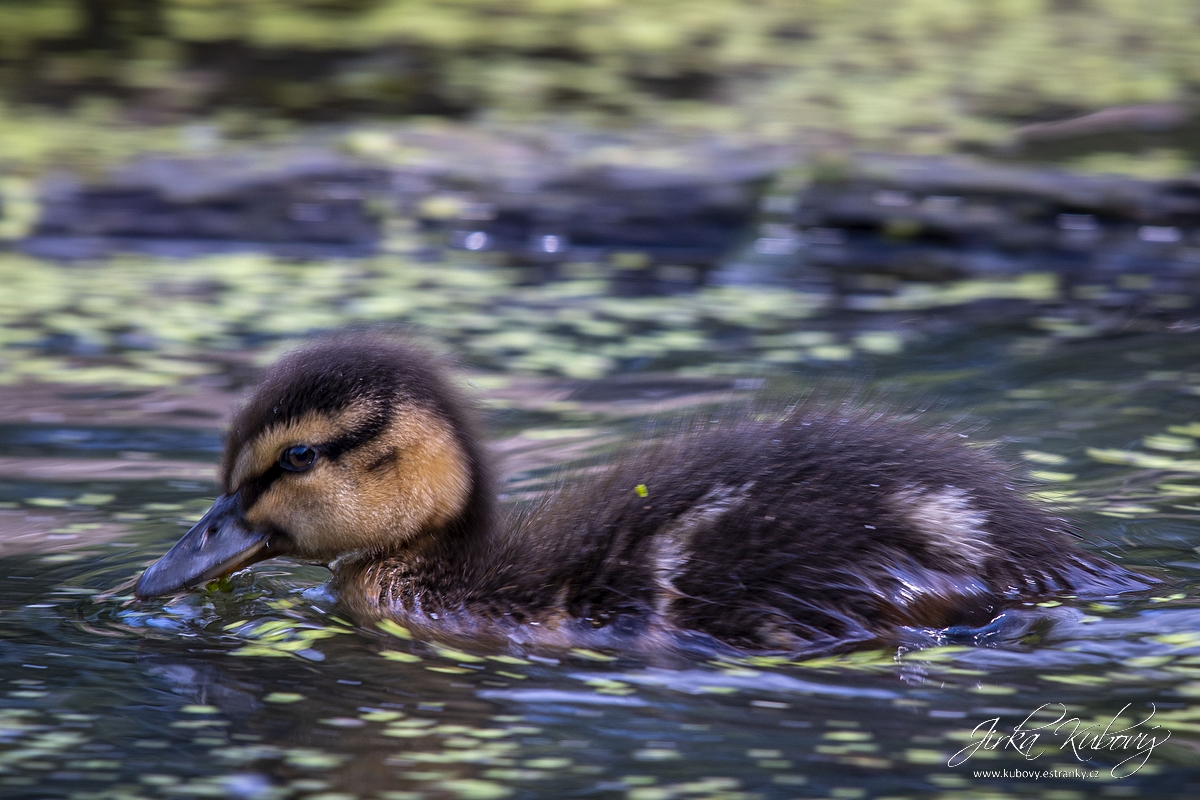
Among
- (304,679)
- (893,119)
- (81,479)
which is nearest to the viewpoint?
(304,679)

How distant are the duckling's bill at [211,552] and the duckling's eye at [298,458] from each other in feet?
0.51

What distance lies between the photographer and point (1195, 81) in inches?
388

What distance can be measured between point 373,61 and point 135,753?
23.9ft

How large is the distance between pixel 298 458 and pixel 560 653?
81 cm

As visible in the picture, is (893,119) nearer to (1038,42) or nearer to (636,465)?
(1038,42)

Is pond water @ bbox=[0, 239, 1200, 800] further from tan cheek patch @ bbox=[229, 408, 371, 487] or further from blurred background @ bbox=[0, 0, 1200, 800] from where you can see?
tan cheek patch @ bbox=[229, 408, 371, 487]

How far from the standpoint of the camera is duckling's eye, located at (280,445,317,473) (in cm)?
391

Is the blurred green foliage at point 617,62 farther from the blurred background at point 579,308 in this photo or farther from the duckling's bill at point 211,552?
the duckling's bill at point 211,552

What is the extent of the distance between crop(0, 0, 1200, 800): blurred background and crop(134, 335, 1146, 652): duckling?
12 cm

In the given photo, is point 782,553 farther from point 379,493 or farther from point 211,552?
point 211,552

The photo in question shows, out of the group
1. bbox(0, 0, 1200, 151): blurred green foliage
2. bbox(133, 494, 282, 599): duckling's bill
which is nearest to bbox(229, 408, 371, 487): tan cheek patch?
bbox(133, 494, 282, 599): duckling's bill

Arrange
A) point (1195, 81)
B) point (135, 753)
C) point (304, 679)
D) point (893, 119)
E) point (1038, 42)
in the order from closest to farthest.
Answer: point (135, 753)
point (304, 679)
point (893, 119)
point (1195, 81)
point (1038, 42)

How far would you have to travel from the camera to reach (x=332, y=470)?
12.8 feet

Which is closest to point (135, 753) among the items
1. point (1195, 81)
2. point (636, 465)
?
point (636, 465)
